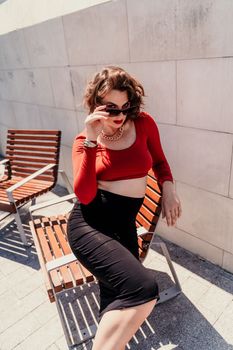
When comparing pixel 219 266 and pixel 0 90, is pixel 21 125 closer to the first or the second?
pixel 0 90

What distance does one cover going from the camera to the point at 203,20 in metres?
2.22

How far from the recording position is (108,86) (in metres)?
1.96

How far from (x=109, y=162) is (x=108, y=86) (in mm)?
538

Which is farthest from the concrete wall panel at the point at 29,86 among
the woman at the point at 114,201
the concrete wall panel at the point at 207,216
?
the concrete wall panel at the point at 207,216

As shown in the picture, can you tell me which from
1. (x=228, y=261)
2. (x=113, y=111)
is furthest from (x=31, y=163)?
(x=228, y=261)

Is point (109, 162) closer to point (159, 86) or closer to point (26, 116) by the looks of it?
point (159, 86)

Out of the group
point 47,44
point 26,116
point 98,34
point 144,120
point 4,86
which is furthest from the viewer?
point 4,86

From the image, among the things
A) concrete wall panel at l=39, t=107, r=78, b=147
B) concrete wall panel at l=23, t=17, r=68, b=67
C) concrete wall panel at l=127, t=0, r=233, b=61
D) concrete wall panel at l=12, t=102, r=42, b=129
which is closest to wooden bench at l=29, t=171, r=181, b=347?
concrete wall panel at l=127, t=0, r=233, b=61

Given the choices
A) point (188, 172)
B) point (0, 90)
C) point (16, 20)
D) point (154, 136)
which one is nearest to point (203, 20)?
point (154, 136)

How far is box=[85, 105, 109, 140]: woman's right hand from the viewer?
1.90 m

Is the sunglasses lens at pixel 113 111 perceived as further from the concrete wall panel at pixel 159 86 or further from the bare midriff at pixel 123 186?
the concrete wall panel at pixel 159 86

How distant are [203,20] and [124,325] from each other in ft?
7.50

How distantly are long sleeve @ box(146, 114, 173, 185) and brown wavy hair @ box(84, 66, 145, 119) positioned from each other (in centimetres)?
30

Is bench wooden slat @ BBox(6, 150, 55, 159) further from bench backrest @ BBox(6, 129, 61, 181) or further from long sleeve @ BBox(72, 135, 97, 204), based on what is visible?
long sleeve @ BBox(72, 135, 97, 204)
